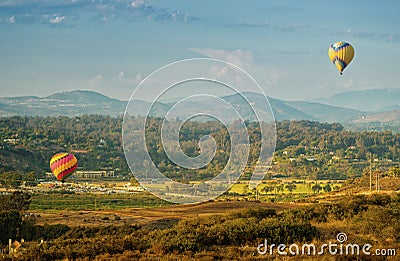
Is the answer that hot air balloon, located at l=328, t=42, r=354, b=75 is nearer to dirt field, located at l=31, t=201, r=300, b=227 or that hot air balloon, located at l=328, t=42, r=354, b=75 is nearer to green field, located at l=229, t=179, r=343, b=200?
dirt field, located at l=31, t=201, r=300, b=227

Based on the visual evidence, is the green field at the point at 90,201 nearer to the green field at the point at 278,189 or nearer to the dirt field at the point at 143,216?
the green field at the point at 278,189

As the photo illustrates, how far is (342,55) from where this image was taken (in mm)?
38000

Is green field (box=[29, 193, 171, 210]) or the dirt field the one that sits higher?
the dirt field

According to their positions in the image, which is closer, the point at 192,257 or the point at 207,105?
the point at 192,257

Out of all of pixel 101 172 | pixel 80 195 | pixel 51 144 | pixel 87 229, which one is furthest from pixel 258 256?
pixel 51 144

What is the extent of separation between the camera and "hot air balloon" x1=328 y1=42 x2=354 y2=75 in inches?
1497

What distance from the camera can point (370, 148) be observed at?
106062 millimetres

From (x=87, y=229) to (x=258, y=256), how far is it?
12.2m

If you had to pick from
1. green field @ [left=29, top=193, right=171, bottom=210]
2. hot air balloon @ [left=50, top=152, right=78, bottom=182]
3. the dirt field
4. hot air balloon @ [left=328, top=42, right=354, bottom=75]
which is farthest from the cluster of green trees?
the dirt field

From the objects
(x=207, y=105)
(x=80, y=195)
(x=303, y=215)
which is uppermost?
(x=207, y=105)

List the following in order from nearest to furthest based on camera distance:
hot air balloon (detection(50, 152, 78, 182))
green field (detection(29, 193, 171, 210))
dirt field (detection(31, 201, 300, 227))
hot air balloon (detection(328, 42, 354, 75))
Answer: dirt field (detection(31, 201, 300, 227)) < hot air balloon (detection(50, 152, 78, 182)) < hot air balloon (detection(328, 42, 354, 75)) < green field (detection(29, 193, 171, 210))

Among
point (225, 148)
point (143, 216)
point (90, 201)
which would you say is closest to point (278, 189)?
point (225, 148)

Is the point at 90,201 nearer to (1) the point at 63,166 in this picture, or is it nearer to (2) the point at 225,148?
(2) the point at 225,148

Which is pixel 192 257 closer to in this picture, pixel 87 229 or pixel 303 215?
pixel 303 215
